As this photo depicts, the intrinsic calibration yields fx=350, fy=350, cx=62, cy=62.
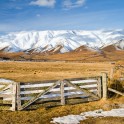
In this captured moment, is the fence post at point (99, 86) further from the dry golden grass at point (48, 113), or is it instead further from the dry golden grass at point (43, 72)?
the dry golden grass at point (43, 72)

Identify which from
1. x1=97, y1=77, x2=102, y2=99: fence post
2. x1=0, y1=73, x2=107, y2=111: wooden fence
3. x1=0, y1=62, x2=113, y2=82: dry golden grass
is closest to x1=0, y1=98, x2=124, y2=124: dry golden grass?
x1=0, y1=73, x2=107, y2=111: wooden fence

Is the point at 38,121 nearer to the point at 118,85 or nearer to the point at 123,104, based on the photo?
the point at 123,104

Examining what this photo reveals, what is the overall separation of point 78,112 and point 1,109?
4.42 m

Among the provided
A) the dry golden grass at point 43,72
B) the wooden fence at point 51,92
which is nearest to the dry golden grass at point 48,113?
the wooden fence at point 51,92

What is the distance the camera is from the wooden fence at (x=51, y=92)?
1988 cm

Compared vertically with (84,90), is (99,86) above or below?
above

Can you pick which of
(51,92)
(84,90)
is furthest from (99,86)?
(51,92)

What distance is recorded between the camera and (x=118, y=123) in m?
17.3

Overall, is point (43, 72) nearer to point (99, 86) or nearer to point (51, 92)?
point (99, 86)

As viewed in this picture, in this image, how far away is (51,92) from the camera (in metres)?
20.9

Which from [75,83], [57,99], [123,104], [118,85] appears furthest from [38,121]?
[118,85]

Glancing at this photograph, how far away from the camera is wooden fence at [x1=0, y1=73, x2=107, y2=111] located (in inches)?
782

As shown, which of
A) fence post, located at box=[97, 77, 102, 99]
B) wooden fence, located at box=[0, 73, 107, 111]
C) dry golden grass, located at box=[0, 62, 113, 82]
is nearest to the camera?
wooden fence, located at box=[0, 73, 107, 111]

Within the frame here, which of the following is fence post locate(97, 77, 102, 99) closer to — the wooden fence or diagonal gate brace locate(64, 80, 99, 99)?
the wooden fence
